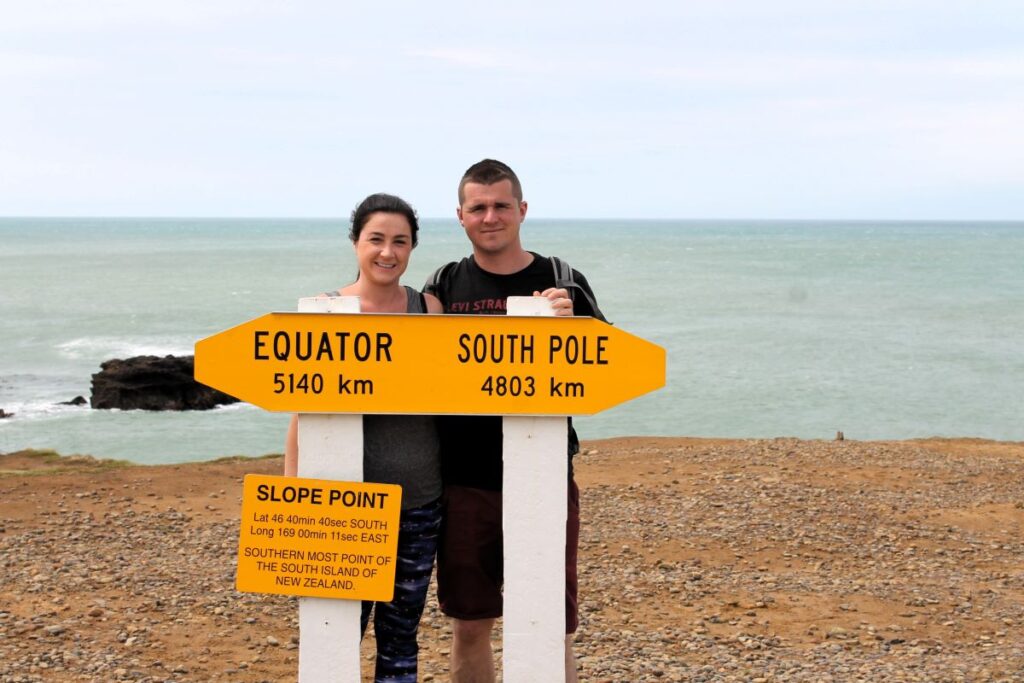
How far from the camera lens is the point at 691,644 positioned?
244 inches

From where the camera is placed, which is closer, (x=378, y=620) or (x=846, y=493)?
(x=378, y=620)

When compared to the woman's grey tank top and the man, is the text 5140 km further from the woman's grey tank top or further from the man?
the man

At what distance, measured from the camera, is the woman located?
3516 mm

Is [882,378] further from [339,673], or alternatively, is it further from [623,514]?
[339,673]

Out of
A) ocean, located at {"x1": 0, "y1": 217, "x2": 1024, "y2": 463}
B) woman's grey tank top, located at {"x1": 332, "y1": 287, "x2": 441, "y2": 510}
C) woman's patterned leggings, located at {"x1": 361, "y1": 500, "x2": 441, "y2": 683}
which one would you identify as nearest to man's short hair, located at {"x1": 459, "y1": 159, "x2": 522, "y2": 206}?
woman's grey tank top, located at {"x1": 332, "y1": 287, "x2": 441, "y2": 510}

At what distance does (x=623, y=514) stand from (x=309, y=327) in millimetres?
6265

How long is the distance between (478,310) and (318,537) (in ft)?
3.46

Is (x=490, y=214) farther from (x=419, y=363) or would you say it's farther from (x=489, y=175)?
(x=419, y=363)

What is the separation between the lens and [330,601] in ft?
11.1

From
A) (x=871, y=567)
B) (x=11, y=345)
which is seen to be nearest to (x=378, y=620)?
(x=871, y=567)

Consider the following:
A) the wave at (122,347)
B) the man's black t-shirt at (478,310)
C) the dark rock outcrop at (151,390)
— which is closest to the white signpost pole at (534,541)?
the man's black t-shirt at (478,310)

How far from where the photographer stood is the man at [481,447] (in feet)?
12.4

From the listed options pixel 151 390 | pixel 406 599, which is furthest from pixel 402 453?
pixel 151 390

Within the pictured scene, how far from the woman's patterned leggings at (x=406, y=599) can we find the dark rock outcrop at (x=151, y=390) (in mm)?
20921
